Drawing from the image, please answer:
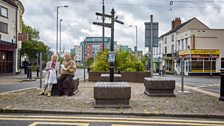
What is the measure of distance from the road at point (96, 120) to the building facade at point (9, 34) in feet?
82.3

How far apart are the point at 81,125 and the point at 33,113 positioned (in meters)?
2.09

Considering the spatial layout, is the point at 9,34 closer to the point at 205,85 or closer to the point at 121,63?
the point at 121,63

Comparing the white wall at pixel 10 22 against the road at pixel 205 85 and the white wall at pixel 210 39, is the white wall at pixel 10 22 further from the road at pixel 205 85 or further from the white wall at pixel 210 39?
the white wall at pixel 210 39

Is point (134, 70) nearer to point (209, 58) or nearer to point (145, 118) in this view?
point (145, 118)

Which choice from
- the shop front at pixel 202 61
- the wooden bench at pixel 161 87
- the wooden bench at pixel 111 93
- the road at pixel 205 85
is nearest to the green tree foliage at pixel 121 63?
the road at pixel 205 85

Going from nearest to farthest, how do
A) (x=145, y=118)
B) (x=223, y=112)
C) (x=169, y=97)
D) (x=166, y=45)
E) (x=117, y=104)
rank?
1. (x=145, y=118)
2. (x=223, y=112)
3. (x=117, y=104)
4. (x=169, y=97)
5. (x=166, y=45)

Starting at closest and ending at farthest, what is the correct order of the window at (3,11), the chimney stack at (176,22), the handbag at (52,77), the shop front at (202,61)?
the handbag at (52,77) < the window at (3,11) < the shop front at (202,61) < the chimney stack at (176,22)

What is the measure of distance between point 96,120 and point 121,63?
56.8 feet

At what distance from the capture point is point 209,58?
2016 inches

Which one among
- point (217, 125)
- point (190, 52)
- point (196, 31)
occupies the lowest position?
point (217, 125)

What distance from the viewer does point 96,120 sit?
7633 mm

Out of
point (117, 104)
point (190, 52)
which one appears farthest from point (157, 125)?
point (190, 52)

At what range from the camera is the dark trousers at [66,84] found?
12102 mm

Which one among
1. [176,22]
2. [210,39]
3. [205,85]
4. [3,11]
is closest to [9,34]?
[3,11]
